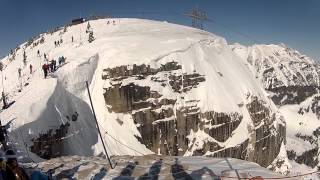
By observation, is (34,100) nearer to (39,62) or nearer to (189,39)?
(39,62)

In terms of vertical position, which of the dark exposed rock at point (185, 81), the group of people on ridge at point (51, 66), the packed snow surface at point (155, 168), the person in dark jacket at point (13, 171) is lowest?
the packed snow surface at point (155, 168)

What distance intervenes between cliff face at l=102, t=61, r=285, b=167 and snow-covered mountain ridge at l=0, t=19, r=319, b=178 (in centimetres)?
11

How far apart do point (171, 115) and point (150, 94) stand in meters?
3.51

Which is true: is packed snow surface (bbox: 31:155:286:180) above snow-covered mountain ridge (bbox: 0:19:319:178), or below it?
below

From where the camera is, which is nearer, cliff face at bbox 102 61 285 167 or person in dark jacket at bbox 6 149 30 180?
person in dark jacket at bbox 6 149 30 180

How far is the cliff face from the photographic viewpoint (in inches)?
1871

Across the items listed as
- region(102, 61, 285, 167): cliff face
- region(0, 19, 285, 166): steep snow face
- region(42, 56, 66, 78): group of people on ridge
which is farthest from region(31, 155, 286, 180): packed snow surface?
region(102, 61, 285, 167): cliff face

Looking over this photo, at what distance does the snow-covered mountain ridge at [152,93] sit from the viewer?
40062 millimetres

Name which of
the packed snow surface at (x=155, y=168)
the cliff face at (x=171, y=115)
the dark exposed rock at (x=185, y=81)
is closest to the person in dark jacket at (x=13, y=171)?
the packed snow surface at (x=155, y=168)

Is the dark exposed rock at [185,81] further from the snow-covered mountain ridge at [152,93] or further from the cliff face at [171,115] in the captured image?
the snow-covered mountain ridge at [152,93]

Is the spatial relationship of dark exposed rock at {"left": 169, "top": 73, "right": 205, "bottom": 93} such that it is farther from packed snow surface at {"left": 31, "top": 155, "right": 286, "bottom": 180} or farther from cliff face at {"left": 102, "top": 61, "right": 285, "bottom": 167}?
packed snow surface at {"left": 31, "top": 155, "right": 286, "bottom": 180}

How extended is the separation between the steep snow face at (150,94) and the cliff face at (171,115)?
11cm

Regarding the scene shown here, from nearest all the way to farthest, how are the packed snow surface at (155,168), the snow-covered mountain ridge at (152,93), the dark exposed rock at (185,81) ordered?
the packed snow surface at (155,168) → the snow-covered mountain ridge at (152,93) → the dark exposed rock at (185,81)

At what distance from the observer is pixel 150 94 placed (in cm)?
4872
